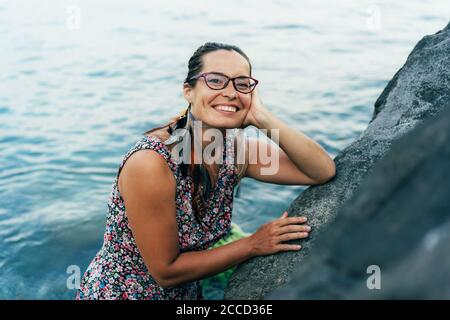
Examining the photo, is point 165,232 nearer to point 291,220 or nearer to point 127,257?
point 127,257

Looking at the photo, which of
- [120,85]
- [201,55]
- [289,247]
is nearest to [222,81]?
[201,55]

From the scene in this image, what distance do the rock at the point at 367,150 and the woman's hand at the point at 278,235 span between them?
0.12 feet

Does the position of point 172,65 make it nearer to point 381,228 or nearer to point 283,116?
point 283,116

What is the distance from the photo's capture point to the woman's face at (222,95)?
3.04m

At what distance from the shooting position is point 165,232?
9.20 ft

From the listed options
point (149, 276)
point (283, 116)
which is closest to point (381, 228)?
point (149, 276)

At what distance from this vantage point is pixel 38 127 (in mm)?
9586

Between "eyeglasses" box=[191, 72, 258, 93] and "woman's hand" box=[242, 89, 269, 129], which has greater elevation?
"eyeglasses" box=[191, 72, 258, 93]

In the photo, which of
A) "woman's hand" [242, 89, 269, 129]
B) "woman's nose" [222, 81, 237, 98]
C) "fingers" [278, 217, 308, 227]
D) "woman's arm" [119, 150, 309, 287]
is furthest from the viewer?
"woman's hand" [242, 89, 269, 129]

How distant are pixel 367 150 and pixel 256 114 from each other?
0.67 metres

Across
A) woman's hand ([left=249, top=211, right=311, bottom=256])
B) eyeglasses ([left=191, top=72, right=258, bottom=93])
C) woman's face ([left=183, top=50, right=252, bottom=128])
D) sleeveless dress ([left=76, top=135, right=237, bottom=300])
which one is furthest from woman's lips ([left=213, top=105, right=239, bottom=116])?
woman's hand ([left=249, top=211, right=311, bottom=256])

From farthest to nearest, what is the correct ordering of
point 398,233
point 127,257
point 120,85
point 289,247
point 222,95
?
point 120,85, point 127,257, point 222,95, point 289,247, point 398,233

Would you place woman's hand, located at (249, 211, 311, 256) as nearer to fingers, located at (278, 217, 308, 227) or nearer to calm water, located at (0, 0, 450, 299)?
fingers, located at (278, 217, 308, 227)

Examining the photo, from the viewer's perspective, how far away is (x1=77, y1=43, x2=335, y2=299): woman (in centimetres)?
281
